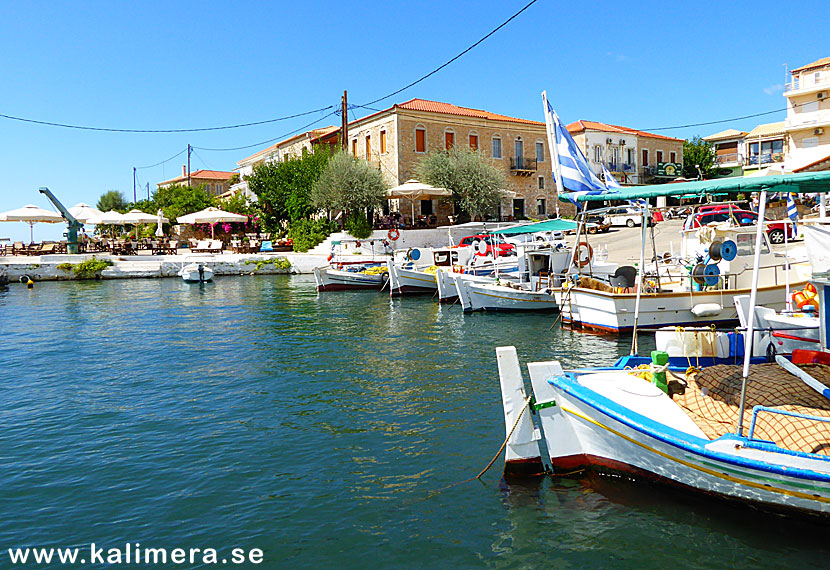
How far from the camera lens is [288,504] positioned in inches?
253

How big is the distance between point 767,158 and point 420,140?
121ft

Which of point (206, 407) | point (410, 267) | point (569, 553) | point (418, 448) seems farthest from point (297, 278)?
point (569, 553)

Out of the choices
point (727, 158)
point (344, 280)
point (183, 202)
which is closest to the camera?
point (344, 280)

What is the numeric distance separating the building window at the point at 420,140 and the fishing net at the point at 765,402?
3713 centimetres

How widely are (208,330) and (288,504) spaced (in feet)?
40.1

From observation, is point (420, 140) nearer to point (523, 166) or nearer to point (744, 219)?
point (523, 166)

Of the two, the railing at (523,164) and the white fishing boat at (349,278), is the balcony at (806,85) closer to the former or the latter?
the railing at (523,164)

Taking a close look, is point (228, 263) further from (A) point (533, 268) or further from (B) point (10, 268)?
(A) point (533, 268)

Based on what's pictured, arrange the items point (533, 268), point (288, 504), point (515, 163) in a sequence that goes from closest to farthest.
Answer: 1. point (288, 504)
2. point (533, 268)
3. point (515, 163)

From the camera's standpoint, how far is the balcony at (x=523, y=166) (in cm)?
4650

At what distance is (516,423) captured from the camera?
652 centimetres

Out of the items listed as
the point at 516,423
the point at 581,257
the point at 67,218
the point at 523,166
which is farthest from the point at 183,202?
the point at 516,423

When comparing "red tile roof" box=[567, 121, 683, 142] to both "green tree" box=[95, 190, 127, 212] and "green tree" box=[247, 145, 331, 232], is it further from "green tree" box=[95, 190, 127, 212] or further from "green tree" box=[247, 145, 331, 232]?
"green tree" box=[95, 190, 127, 212]

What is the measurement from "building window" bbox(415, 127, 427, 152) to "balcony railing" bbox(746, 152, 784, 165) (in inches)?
1316
